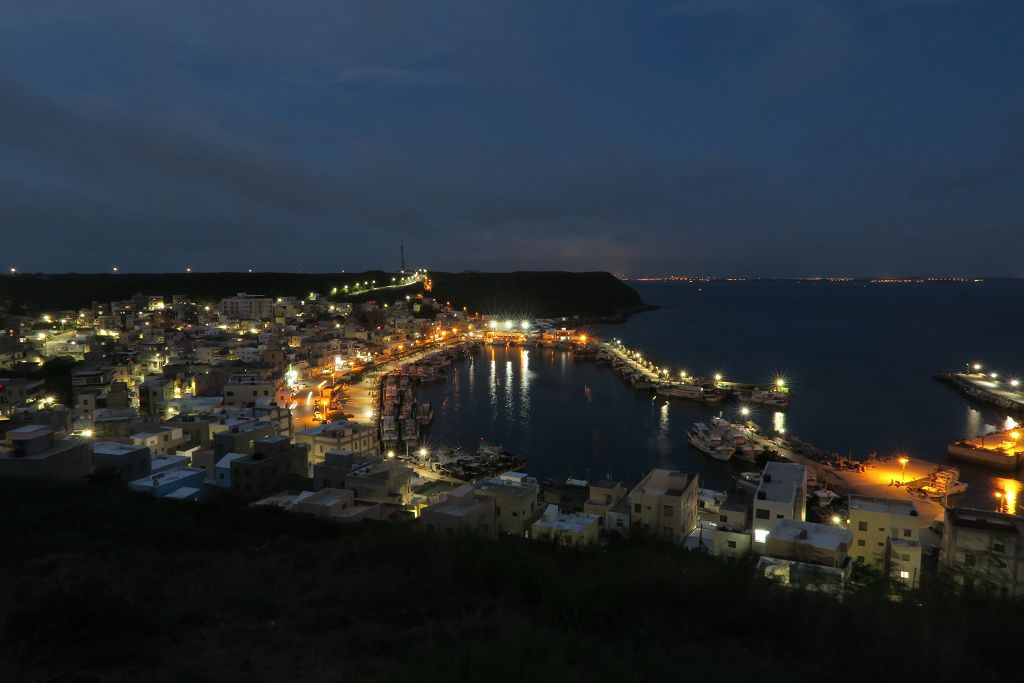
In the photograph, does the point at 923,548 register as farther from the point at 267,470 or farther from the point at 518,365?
the point at 518,365

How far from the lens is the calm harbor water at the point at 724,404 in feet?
37.9

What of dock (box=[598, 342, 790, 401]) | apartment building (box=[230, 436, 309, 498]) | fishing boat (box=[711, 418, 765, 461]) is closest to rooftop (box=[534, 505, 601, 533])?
apartment building (box=[230, 436, 309, 498])

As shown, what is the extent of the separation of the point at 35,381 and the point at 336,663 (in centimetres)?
1476

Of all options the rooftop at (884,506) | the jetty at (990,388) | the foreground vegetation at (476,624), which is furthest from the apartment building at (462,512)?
the jetty at (990,388)

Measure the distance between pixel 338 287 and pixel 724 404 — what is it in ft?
117

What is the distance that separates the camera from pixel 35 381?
42.0 ft

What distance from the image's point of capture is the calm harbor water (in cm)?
1155

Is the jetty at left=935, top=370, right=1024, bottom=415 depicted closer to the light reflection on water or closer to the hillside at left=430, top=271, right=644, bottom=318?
the light reflection on water

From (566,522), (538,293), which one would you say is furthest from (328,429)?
(538,293)

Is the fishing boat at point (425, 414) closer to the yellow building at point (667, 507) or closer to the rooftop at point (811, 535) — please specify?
the yellow building at point (667, 507)

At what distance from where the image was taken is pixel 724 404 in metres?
16.0

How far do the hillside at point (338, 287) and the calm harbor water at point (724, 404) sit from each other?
15914 mm

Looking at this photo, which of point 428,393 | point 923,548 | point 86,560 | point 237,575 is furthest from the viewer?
point 428,393

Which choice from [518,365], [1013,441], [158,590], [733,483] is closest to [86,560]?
[158,590]
